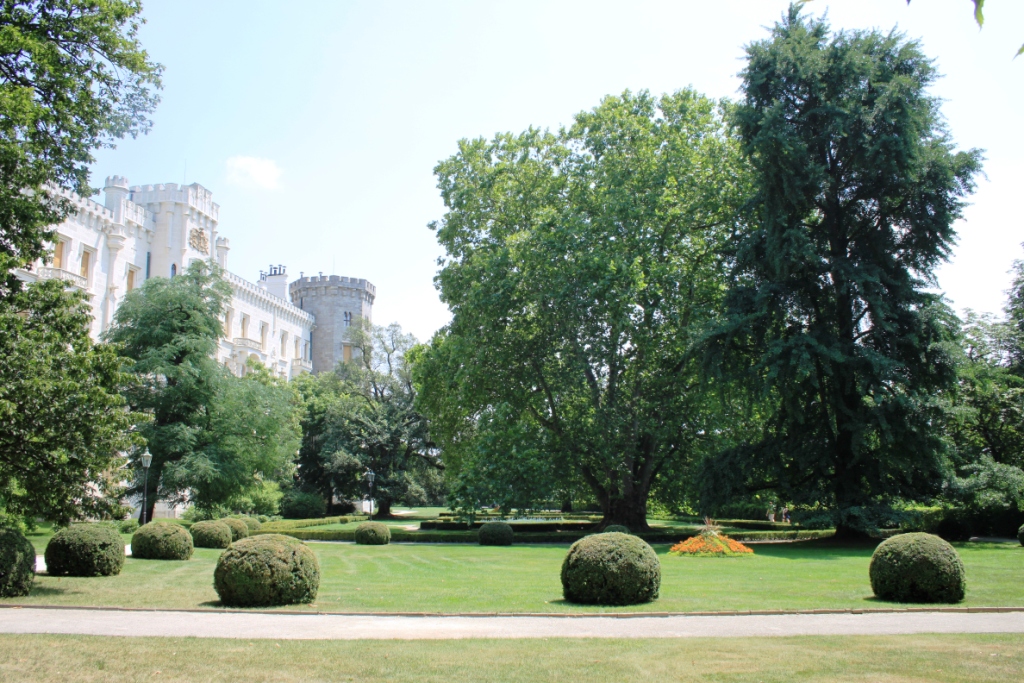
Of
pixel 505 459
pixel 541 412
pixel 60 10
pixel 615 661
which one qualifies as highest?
pixel 60 10

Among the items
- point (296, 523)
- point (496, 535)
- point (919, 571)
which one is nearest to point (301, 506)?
point (296, 523)

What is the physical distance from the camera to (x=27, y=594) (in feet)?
44.2

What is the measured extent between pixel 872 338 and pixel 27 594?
85.9ft

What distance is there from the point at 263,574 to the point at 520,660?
19.1 ft

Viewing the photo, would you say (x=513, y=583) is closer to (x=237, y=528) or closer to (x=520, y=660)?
(x=520, y=660)

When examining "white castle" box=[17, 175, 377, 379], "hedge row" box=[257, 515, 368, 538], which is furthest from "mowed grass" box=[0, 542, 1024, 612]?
"white castle" box=[17, 175, 377, 379]

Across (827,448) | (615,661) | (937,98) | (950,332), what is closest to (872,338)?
(950,332)

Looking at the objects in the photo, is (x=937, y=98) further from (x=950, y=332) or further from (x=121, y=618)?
(x=121, y=618)

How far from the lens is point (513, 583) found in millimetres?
16781

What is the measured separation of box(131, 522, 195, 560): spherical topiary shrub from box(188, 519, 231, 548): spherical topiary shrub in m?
4.79

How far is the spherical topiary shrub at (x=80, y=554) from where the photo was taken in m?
16.8

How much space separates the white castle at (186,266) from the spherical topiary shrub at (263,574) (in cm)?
1840

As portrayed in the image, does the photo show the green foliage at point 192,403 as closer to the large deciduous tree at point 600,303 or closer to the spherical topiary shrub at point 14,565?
the large deciduous tree at point 600,303

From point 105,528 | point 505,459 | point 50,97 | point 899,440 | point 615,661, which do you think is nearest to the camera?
point 615,661
